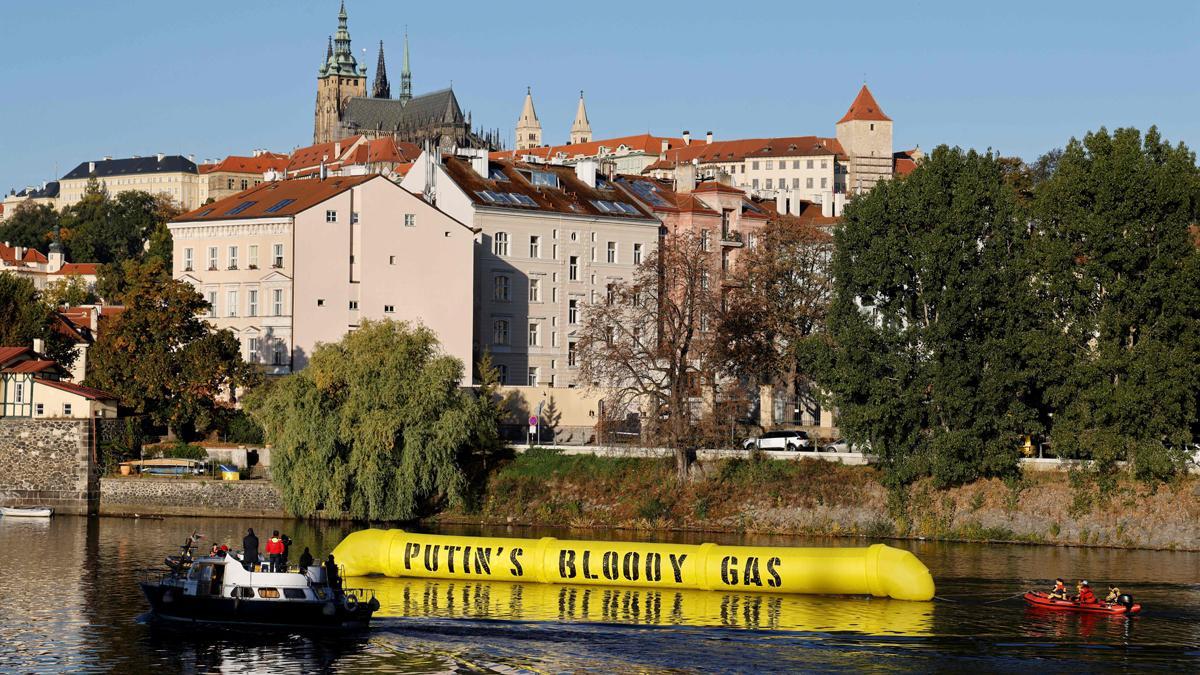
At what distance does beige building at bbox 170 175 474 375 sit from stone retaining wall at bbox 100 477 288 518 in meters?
14.2

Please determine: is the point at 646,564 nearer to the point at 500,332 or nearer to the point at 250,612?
the point at 250,612

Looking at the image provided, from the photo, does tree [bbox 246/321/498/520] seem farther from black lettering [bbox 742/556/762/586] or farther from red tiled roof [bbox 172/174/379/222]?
black lettering [bbox 742/556/762/586]

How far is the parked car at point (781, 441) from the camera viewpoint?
87750 mm

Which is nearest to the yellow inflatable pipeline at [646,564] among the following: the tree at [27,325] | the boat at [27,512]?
the boat at [27,512]

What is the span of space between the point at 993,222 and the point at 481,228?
36.9m

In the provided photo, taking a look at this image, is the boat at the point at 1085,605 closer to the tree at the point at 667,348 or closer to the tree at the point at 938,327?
the tree at the point at 938,327

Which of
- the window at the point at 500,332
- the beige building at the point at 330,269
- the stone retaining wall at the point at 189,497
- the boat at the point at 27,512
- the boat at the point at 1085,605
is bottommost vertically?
the boat at the point at 1085,605

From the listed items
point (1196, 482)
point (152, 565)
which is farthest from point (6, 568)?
point (1196, 482)

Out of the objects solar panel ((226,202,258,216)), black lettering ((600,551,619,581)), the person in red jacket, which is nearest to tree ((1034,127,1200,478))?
the person in red jacket

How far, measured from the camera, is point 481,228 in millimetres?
106250

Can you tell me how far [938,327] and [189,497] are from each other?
35113 mm

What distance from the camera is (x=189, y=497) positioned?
278 feet

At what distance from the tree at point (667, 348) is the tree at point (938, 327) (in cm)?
738

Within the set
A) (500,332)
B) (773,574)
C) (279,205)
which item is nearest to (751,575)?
(773,574)
